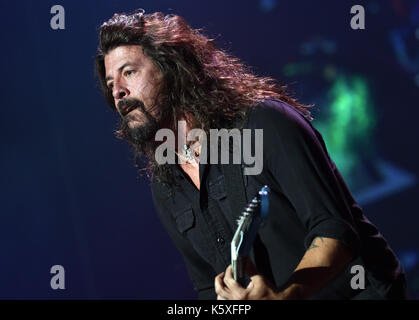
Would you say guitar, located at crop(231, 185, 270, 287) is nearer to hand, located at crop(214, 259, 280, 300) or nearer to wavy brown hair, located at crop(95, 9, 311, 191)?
hand, located at crop(214, 259, 280, 300)

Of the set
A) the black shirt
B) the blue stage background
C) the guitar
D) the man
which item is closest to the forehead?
the man

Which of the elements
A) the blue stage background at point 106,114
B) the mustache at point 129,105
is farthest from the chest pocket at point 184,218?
the blue stage background at point 106,114

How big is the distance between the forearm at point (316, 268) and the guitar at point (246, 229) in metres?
0.13

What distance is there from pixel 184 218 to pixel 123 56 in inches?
28.3

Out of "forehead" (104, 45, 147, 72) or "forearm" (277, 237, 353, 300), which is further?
"forehead" (104, 45, 147, 72)

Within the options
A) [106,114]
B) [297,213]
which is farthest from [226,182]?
[106,114]

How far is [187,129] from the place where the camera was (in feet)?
7.12

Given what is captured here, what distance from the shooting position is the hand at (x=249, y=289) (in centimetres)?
136

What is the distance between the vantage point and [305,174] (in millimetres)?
1599

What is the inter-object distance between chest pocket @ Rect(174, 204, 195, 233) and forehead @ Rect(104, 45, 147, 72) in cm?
64

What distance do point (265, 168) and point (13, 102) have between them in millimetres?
2333

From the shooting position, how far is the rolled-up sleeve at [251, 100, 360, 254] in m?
1.53

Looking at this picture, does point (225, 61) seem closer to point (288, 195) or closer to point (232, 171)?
point (232, 171)

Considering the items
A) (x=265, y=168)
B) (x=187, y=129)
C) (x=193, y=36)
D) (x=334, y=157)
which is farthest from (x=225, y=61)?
(x=334, y=157)
